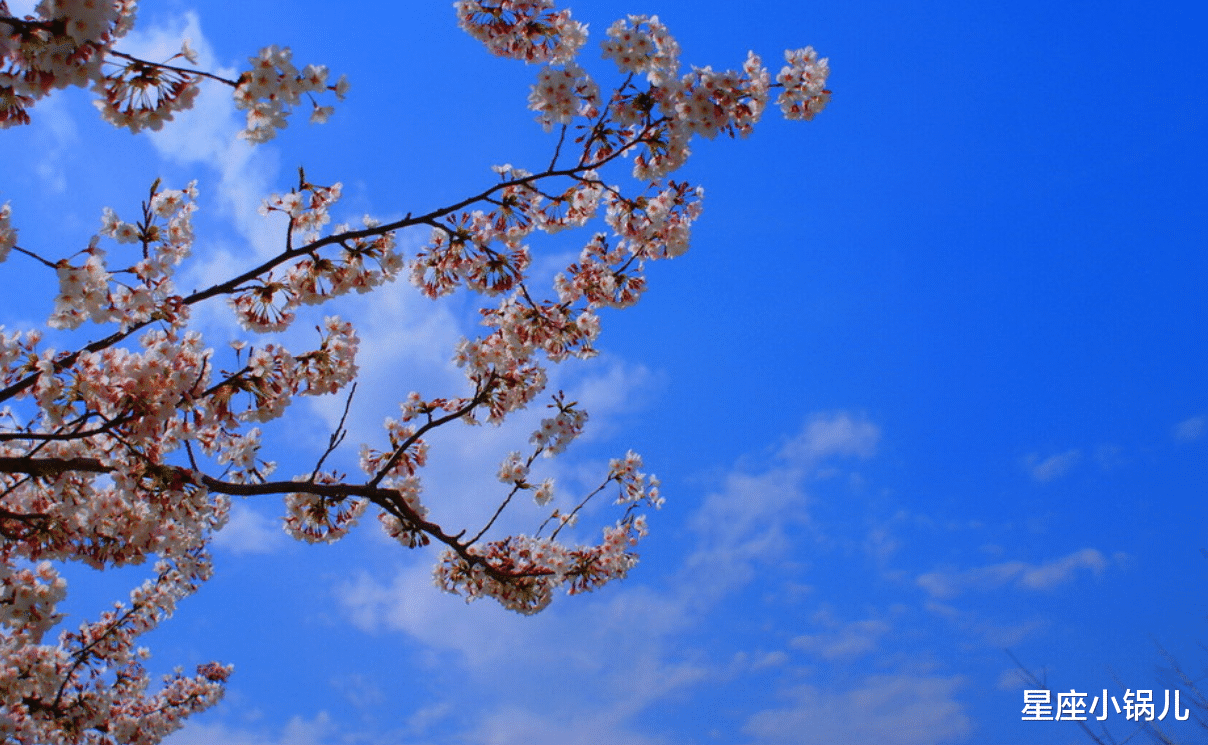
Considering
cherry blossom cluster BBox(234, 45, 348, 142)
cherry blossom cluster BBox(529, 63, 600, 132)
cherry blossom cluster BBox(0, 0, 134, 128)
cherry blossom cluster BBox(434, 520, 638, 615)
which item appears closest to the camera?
cherry blossom cluster BBox(0, 0, 134, 128)

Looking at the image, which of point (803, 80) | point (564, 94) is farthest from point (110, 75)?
point (803, 80)

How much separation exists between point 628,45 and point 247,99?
9.49 feet

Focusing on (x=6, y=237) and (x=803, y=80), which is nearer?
(x=6, y=237)

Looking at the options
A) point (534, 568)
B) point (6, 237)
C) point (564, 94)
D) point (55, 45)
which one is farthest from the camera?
point (534, 568)

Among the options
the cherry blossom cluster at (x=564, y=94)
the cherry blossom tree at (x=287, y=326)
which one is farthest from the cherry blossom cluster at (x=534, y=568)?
the cherry blossom cluster at (x=564, y=94)

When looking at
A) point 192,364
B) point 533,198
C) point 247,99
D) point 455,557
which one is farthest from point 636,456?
point 247,99

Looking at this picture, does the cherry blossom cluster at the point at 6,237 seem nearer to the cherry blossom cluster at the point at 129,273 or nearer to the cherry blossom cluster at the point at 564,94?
the cherry blossom cluster at the point at 129,273

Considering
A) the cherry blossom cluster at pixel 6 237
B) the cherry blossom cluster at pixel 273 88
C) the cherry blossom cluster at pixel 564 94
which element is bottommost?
the cherry blossom cluster at pixel 6 237

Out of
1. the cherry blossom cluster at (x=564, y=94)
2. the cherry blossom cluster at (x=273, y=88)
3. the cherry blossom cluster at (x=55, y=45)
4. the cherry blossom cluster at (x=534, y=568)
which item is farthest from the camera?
the cherry blossom cluster at (x=534, y=568)

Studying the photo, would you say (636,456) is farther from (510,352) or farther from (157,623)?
(157,623)

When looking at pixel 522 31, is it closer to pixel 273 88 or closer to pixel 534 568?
pixel 273 88

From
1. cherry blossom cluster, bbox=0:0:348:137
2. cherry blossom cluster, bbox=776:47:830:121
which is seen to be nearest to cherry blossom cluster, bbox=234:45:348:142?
cherry blossom cluster, bbox=0:0:348:137

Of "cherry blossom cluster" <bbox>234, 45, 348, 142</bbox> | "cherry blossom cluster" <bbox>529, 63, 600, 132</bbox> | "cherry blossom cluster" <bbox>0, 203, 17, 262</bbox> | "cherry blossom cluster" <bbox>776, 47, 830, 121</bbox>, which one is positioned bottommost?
"cherry blossom cluster" <bbox>0, 203, 17, 262</bbox>

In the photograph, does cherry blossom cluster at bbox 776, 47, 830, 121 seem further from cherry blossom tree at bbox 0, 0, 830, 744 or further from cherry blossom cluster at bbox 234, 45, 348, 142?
cherry blossom cluster at bbox 234, 45, 348, 142
